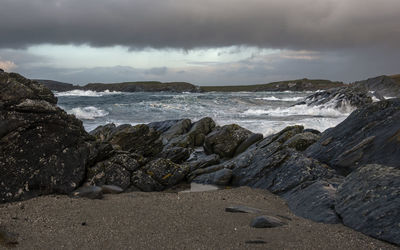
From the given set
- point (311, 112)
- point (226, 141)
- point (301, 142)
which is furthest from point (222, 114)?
point (301, 142)

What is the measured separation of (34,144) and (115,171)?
2.50m

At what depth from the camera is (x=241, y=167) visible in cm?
1072

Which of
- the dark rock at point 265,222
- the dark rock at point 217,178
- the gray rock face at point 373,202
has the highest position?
the gray rock face at point 373,202

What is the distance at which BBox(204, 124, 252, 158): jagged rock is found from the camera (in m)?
15.4

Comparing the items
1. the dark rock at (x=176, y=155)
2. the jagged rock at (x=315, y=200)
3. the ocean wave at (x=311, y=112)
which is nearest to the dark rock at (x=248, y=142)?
the dark rock at (x=176, y=155)

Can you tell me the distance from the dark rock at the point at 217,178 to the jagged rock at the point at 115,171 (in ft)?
6.61

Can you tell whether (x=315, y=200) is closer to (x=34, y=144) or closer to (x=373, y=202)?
(x=373, y=202)

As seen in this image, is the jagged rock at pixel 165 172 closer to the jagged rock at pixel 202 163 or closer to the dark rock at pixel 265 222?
the jagged rock at pixel 202 163

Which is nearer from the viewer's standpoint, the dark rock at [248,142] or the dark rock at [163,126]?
the dark rock at [248,142]

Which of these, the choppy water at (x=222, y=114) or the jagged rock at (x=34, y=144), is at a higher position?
the jagged rock at (x=34, y=144)

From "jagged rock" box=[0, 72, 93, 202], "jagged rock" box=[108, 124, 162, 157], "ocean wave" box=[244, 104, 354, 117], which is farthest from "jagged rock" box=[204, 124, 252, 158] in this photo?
"ocean wave" box=[244, 104, 354, 117]

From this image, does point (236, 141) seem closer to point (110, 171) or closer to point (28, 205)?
point (110, 171)

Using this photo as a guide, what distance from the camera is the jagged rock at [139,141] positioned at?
14344 mm

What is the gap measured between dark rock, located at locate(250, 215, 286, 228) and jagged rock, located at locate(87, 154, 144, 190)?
4.64 m
